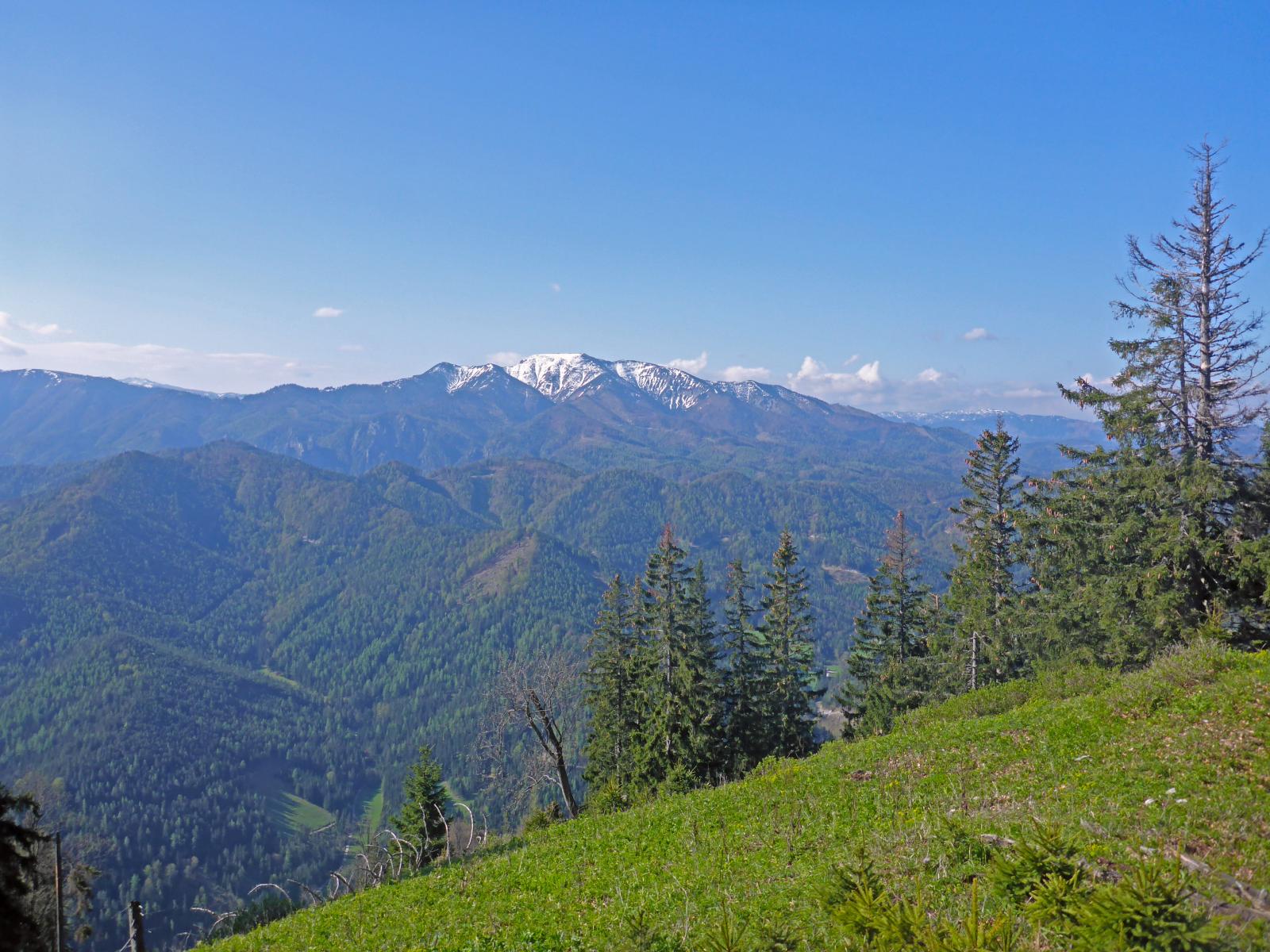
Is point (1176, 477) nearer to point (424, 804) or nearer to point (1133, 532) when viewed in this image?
point (1133, 532)

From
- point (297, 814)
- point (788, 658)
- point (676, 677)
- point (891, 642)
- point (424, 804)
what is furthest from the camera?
point (297, 814)

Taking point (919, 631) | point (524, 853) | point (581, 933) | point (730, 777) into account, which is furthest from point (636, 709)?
point (581, 933)

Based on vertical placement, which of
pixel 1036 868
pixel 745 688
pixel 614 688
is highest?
pixel 1036 868

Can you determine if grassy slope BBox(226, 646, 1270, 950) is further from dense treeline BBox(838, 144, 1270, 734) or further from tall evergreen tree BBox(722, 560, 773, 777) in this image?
tall evergreen tree BBox(722, 560, 773, 777)

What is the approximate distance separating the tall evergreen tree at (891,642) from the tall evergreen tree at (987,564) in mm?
2712

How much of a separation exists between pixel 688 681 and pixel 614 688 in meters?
6.07

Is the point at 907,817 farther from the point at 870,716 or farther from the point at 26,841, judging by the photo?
the point at 870,716

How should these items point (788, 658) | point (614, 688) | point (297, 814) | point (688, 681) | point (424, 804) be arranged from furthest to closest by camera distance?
point (297, 814)
point (788, 658)
point (614, 688)
point (424, 804)
point (688, 681)

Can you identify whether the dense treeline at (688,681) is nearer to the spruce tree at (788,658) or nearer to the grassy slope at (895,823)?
the spruce tree at (788,658)

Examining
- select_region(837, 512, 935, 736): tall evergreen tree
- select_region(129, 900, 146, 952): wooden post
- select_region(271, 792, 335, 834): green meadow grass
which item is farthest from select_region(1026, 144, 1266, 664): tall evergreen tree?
select_region(271, 792, 335, 834): green meadow grass

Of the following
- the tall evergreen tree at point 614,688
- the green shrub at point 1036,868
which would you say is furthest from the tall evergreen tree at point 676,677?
the green shrub at point 1036,868

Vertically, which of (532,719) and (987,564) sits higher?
(987,564)

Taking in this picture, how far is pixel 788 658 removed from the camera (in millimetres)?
38938

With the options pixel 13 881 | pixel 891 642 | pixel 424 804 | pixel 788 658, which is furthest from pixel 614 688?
pixel 13 881
